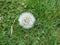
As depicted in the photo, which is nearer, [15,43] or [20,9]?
[15,43]

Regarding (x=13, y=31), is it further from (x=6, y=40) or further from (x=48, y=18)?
(x=48, y=18)

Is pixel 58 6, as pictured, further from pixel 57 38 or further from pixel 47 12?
pixel 57 38

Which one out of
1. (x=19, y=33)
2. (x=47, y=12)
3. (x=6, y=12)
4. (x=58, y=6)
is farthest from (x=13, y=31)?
(x=58, y=6)

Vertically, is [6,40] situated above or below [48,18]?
below
